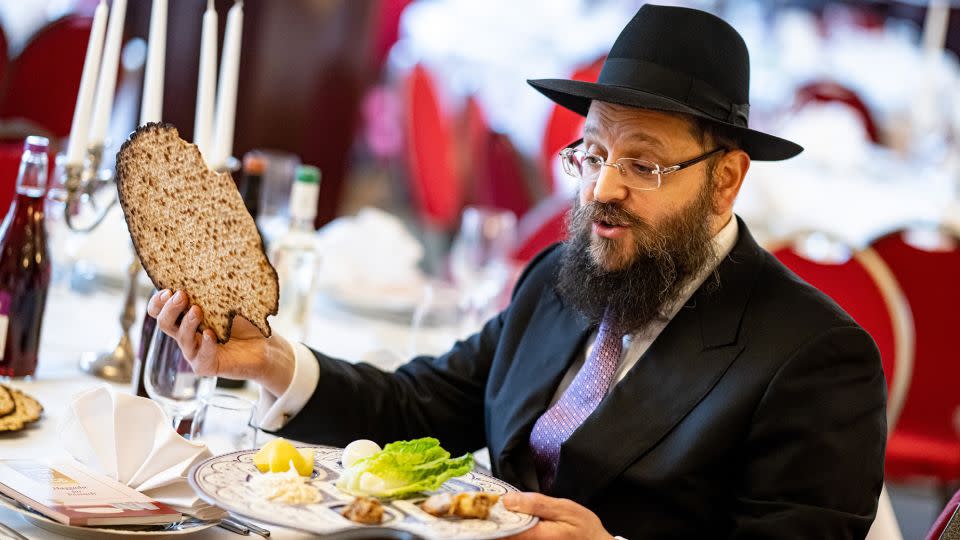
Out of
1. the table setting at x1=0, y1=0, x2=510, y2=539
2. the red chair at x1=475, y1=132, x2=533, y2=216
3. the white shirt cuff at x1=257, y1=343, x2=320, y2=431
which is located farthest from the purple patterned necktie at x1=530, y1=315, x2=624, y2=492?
the red chair at x1=475, y1=132, x2=533, y2=216

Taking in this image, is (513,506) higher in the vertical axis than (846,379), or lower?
lower

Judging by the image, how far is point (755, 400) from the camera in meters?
1.75

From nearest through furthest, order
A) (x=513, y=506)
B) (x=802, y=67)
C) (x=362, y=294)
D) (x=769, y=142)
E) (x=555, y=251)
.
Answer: (x=513, y=506)
(x=769, y=142)
(x=555, y=251)
(x=362, y=294)
(x=802, y=67)

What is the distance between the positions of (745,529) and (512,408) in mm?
489

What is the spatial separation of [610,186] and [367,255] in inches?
55.8

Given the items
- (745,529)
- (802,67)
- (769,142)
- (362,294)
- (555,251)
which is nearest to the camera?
(745,529)

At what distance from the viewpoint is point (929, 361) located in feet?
11.8

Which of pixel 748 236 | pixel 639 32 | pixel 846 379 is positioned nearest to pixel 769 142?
pixel 748 236

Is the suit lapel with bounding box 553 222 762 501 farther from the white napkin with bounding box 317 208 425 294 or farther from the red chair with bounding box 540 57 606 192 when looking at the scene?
the red chair with bounding box 540 57 606 192

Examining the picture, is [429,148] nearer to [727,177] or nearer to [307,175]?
[307,175]

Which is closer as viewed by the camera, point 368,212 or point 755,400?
point 755,400

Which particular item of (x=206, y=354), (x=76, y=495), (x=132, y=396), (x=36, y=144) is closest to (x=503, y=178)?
(x=36, y=144)

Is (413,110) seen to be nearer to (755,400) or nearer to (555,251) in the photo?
(555,251)

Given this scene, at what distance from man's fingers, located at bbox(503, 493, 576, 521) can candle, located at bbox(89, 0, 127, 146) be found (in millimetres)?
1134
